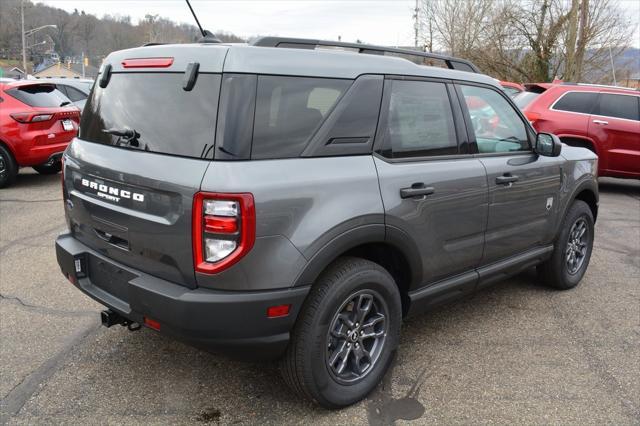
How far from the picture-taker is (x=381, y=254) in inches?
120

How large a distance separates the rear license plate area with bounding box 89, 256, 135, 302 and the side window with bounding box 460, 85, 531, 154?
2.31 m

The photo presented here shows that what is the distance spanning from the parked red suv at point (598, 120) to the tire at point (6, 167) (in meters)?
8.10

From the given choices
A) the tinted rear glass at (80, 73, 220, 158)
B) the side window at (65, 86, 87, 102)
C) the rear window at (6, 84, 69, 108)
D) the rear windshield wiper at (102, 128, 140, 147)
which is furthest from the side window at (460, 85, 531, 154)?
the side window at (65, 86, 87, 102)

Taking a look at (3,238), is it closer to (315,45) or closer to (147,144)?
(147,144)

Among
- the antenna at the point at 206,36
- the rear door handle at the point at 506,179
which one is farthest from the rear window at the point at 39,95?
the rear door handle at the point at 506,179

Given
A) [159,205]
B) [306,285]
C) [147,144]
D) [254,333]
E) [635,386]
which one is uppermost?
[147,144]

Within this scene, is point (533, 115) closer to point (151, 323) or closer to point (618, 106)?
point (618, 106)

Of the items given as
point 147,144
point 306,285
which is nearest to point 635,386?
point 306,285

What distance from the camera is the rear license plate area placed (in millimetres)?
2691

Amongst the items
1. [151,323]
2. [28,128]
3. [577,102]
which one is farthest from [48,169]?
[577,102]

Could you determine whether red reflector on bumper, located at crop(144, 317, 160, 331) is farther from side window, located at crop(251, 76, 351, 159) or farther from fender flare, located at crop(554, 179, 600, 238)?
fender flare, located at crop(554, 179, 600, 238)

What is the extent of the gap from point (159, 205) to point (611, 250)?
207 inches

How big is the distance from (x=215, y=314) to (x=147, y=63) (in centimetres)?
133

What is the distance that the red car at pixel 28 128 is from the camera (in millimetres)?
8062
